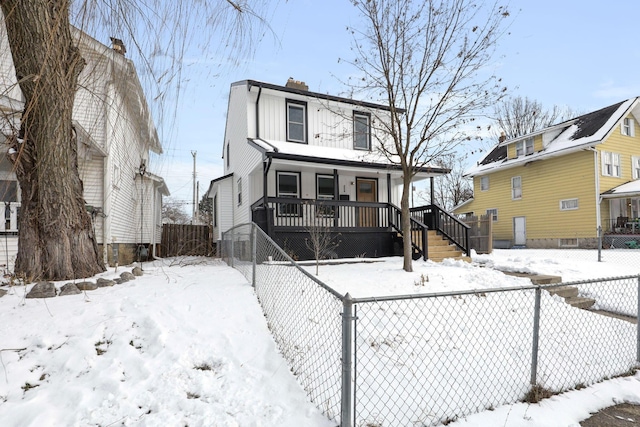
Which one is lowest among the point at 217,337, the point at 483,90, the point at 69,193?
the point at 217,337

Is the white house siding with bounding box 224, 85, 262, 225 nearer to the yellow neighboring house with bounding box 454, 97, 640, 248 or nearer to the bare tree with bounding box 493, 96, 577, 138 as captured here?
the yellow neighboring house with bounding box 454, 97, 640, 248

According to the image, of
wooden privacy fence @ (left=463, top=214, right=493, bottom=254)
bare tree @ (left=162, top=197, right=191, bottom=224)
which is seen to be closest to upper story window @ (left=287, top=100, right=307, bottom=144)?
wooden privacy fence @ (left=463, top=214, right=493, bottom=254)

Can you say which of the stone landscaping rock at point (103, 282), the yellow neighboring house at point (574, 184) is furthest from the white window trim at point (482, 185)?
the stone landscaping rock at point (103, 282)

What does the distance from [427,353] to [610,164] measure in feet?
64.8

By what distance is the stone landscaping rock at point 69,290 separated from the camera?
13.7 feet

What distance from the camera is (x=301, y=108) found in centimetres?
1280

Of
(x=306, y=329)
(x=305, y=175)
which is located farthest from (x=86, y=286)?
(x=305, y=175)

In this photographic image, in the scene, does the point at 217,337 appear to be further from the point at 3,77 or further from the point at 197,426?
the point at 3,77

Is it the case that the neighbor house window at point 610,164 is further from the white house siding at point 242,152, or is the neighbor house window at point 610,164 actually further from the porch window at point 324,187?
the white house siding at point 242,152

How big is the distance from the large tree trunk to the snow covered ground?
2.42 ft

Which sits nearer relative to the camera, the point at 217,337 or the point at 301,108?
the point at 217,337

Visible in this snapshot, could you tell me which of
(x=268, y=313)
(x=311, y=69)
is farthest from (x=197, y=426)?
(x=311, y=69)

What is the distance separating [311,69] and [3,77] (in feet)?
9.25

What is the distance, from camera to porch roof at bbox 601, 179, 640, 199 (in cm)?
1595
